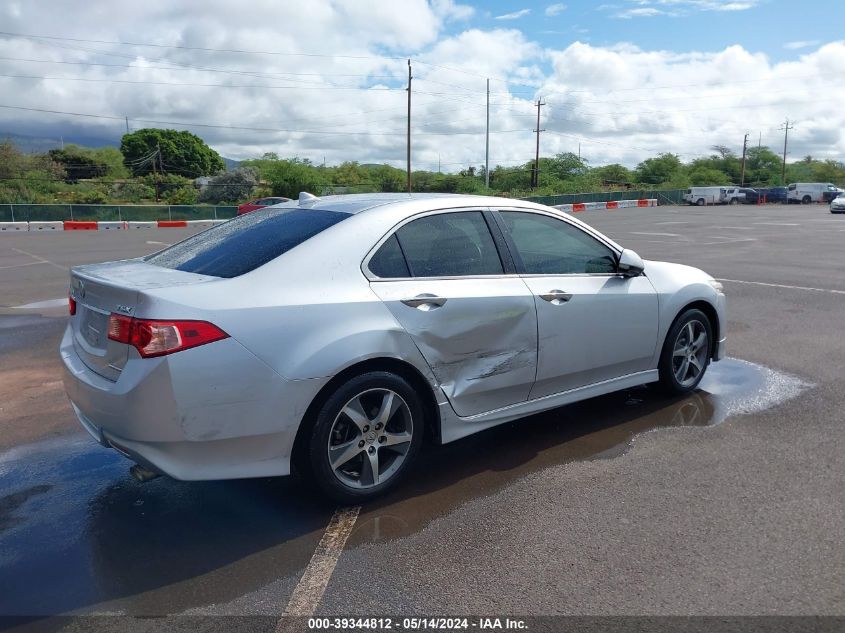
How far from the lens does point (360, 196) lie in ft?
15.2

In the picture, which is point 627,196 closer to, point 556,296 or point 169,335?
point 556,296

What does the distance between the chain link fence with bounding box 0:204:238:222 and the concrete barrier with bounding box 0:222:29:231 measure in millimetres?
1289

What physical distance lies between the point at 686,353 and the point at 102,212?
3422 centimetres

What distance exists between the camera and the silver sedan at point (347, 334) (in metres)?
3.23

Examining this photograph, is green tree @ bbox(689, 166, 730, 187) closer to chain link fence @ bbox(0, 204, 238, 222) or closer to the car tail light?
chain link fence @ bbox(0, 204, 238, 222)

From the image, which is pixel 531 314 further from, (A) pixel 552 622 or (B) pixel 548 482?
(A) pixel 552 622

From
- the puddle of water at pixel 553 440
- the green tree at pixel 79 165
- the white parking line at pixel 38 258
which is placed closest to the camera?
the puddle of water at pixel 553 440

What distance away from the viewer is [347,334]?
3.49m

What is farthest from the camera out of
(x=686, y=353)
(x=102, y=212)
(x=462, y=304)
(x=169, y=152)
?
(x=169, y=152)

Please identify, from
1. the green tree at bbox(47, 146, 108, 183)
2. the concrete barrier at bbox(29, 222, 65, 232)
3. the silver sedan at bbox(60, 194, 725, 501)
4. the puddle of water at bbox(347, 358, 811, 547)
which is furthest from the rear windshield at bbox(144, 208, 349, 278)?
the green tree at bbox(47, 146, 108, 183)

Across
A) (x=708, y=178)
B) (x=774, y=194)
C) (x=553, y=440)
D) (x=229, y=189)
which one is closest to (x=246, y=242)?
(x=553, y=440)

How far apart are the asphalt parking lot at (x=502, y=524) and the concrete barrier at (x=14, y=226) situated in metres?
29.0

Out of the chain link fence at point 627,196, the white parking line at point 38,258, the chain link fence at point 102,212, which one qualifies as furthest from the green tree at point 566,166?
the white parking line at point 38,258

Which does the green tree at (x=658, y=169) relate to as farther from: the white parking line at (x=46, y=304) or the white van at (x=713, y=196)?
the white parking line at (x=46, y=304)
